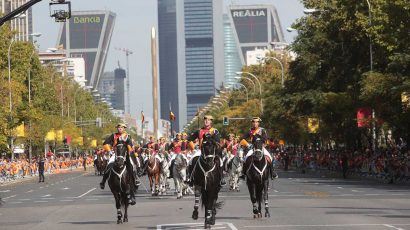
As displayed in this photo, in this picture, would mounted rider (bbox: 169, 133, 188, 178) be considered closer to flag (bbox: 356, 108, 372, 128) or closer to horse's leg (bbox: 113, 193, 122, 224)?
horse's leg (bbox: 113, 193, 122, 224)

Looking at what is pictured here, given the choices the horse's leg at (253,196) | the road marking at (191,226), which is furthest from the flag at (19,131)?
the road marking at (191,226)

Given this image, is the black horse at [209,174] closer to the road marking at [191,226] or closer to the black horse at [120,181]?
the road marking at [191,226]

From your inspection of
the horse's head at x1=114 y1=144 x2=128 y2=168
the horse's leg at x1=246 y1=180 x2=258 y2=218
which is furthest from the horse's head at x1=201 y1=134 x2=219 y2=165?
the horse's leg at x1=246 y1=180 x2=258 y2=218

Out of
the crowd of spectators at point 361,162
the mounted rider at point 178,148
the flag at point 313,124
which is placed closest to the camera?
the mounted rider at point 178,148

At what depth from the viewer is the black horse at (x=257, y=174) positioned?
86.4ft

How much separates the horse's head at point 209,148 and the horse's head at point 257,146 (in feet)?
8.48

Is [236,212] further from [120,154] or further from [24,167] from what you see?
[24,167]

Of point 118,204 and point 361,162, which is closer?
point 118,204

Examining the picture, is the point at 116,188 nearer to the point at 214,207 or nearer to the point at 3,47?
the point at 214,207

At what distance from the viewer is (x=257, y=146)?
26297 mm

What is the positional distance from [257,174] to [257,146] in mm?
691

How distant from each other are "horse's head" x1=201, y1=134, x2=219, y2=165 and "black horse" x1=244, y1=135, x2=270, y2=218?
8.70 ft

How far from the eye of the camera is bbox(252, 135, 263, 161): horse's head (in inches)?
1029

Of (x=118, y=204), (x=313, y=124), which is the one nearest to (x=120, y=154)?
(x=118, y=204)
